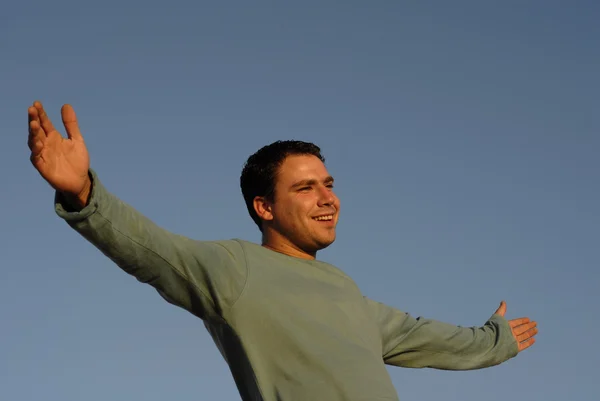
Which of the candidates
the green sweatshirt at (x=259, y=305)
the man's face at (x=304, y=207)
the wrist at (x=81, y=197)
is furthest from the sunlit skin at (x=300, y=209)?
the wrist at (x=81, y=197)

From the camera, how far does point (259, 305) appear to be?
5770 millimetres

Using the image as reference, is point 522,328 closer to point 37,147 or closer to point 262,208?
point 262,208

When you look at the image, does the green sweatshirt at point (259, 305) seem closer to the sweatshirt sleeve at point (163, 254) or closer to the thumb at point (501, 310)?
the sweatshirt sleeve at point (163, 254)

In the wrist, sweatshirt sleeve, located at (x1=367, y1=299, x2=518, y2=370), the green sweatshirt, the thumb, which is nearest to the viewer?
the wrist

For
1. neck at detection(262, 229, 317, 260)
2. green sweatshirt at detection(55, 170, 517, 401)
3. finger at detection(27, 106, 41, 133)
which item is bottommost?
green sweatshirt at detection(55, 170, 517, 401)

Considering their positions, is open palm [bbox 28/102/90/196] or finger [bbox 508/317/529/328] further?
finger [bbox 508/317/529/328]

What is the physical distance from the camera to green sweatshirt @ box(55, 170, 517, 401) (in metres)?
5.25

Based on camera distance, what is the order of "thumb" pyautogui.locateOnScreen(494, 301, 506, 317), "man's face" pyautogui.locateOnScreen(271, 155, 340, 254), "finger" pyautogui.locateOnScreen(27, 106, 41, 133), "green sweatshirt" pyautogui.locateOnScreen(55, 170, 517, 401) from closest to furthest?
1. "finger" pyautogui.locateOnScreen(27, 106, 41, 133)
2. "green sweatshirt" pyautogui.locateOnScreen(55, 170, 517, 401)
3. "man's face" pyautogui.locateOnScreen(271, 155, 340, 254)
4. "thumb" pyautogui.locateOnScreen(494, 301, 506, 317)

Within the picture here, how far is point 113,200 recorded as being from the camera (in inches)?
203

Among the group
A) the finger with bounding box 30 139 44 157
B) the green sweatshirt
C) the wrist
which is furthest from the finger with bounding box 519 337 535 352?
the finger with bounding box 30 139 44 157

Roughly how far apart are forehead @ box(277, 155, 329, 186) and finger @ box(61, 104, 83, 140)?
187 cm

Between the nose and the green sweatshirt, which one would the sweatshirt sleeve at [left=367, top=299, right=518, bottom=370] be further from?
the nose

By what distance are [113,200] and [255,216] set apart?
1793 millimetres

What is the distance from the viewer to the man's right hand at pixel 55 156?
486 cm
